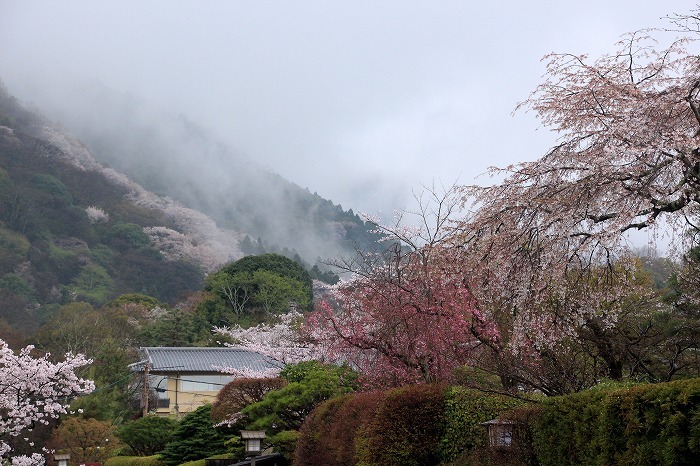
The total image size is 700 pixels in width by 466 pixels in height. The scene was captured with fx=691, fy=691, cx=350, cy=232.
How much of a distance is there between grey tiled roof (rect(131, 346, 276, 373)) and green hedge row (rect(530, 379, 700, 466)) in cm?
2603

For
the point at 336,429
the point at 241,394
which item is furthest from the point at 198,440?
the point at 336,429

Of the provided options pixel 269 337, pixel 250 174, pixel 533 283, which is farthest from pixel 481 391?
pixel 250 174

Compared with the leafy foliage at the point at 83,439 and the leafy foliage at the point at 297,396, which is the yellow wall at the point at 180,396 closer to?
the leafy foliage at the point at 83,439

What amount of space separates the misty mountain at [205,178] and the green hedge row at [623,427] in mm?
89981

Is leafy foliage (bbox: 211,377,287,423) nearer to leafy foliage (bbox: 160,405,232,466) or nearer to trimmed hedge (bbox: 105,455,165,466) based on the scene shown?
leafy foliage (bbox: 160,405,232,466)

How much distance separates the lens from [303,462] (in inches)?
454

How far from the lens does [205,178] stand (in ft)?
358

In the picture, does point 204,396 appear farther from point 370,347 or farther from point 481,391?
point 481,391

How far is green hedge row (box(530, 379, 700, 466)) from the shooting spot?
13.6 ft

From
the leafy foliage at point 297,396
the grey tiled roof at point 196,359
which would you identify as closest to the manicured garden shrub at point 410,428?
the leafy foliage at point 297,396

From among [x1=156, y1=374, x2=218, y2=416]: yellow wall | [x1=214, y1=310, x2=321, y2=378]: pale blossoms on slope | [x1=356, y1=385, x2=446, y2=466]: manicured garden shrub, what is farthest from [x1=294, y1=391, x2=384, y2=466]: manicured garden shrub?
[x1=156, y1=374, x2=218, y2=416]: yellow wall

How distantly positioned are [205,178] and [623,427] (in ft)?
353

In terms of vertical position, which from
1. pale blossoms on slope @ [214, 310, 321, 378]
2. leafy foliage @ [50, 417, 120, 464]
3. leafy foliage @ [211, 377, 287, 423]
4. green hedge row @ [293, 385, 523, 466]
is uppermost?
pale blossoms on slope @ [214, 310, 321, 378]

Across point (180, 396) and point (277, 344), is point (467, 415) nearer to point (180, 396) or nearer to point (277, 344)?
point (277, 344)
